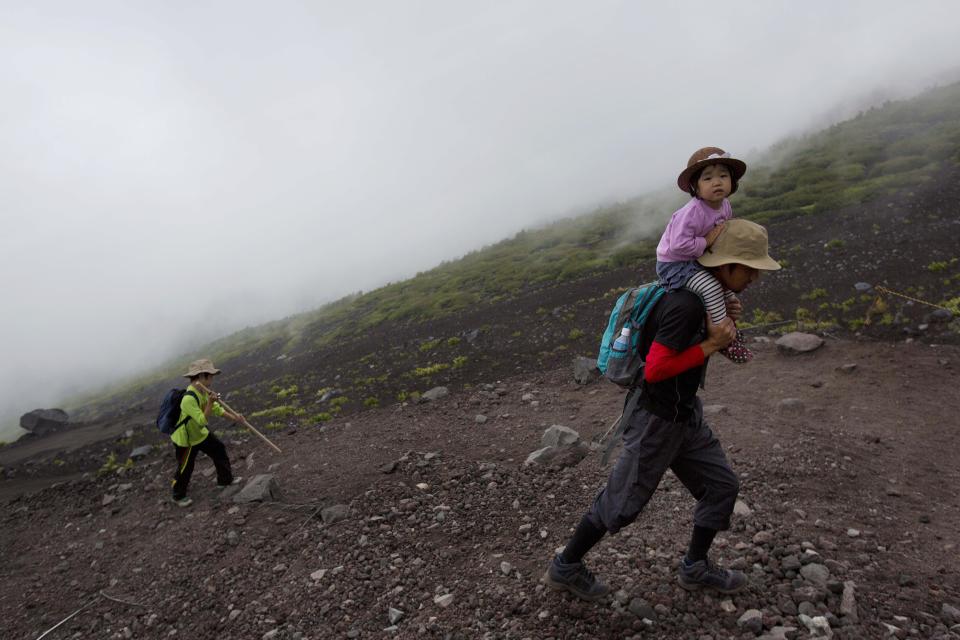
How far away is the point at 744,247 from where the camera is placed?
3.82 m

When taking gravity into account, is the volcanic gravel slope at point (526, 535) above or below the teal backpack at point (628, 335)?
below

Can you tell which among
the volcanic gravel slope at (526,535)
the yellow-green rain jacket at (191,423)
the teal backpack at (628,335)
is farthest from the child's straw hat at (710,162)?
the yellow-green rain jacket at (191,423)

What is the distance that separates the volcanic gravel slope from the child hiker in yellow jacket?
0.47 meters

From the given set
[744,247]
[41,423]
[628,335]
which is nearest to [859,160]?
[744,247]

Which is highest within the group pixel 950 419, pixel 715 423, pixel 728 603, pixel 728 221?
pixel 728 221

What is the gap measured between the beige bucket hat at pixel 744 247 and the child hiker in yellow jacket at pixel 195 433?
32.0 feet

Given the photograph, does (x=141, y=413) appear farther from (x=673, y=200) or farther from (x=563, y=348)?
(x=673, y=200)

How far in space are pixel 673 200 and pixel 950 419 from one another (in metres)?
51.1

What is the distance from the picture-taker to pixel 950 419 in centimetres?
895

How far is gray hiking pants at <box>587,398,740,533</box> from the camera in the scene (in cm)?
444

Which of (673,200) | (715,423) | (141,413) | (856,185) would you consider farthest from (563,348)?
(673,200)

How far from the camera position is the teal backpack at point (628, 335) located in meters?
4.33

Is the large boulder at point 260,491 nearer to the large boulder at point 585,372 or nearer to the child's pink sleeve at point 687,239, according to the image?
the large boulder at point 585,372

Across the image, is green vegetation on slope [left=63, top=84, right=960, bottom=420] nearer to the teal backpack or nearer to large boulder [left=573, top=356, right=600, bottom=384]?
large boulder [left=573, top=356, right=600, bottom=384]
